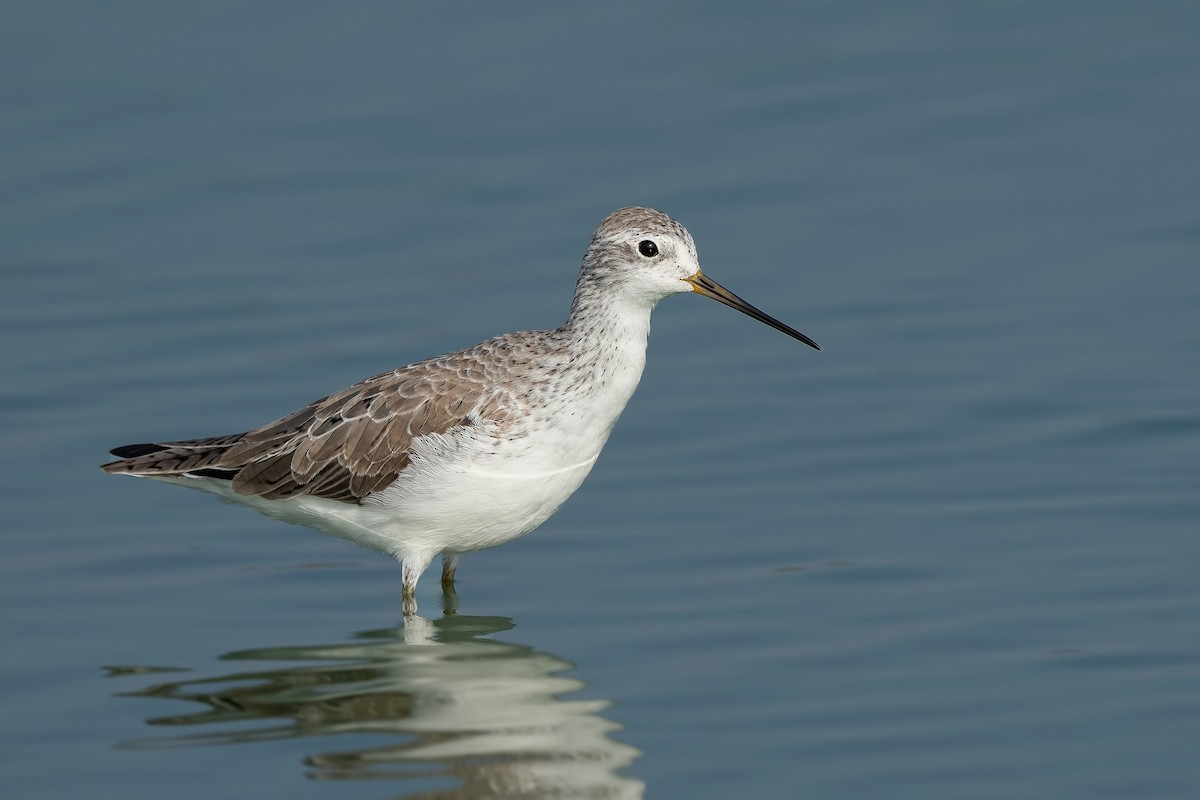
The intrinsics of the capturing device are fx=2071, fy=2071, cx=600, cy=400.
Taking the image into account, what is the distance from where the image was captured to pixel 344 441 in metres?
13.5

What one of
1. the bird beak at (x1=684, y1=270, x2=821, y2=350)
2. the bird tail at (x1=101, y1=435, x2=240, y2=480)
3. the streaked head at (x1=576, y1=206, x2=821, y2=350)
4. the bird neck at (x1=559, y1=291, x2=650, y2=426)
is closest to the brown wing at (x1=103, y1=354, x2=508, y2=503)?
the bird tail at (x1=101, y1=435, x2=240, y2=480)

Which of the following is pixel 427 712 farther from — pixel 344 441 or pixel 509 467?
pixel 344 441

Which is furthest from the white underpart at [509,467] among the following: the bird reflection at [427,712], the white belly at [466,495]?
the bird reflection at [427,712]

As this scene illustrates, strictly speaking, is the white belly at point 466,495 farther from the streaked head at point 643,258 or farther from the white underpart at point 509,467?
the streaked head at point 643,258

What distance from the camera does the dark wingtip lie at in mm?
14047

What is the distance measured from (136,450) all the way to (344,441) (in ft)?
5.34

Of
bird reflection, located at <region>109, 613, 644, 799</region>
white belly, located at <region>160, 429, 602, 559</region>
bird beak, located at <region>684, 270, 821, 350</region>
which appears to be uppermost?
bird beak, located at <region>684, 270, 821, 350</region>

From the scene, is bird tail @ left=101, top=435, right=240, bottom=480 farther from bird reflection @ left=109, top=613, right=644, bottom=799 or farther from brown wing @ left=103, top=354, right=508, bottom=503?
bird reflection @ left=109, top=613, right=644, bottom=799

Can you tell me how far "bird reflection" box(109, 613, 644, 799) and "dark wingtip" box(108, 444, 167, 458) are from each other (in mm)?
2202

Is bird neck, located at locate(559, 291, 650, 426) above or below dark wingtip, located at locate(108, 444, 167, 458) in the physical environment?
above

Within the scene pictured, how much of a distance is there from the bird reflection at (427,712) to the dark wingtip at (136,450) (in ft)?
7.22

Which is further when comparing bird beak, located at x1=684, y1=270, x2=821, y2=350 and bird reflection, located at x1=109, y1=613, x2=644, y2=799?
bird beak, located at x1=684, y1=270, x2=821, y2=350

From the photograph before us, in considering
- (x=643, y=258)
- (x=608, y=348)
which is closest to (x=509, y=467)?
(x=608, y=348)

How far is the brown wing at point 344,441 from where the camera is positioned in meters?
13.1
